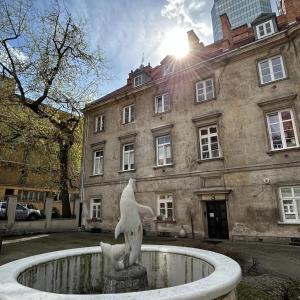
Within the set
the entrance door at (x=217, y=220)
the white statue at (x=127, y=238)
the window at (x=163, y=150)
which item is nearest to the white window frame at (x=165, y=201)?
the window at (x=163, y=150)

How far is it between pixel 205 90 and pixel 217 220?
854 cm

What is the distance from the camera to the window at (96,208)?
66.8ft

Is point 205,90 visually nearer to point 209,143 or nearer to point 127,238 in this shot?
point 209,143

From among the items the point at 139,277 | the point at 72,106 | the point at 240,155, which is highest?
the point at 72,106

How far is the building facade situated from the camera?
1308cm

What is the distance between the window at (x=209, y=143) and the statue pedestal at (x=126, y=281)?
37.8 feet

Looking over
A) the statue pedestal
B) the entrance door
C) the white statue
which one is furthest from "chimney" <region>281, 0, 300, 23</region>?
the statue pedestal

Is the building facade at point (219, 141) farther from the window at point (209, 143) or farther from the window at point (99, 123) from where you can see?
the window at point (99, 123)

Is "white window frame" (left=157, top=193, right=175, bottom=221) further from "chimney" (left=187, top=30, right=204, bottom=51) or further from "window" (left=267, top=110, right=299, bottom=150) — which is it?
"chimney" (left=187, top=30, right=204, bottom=51)

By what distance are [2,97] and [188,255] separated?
14.0 metres

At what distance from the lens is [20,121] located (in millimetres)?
16203

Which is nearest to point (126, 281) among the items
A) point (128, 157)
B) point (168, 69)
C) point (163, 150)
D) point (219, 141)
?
point (219, 141)

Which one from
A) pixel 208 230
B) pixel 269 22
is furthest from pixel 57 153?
pixel 269 22

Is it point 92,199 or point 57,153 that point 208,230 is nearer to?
point 92,199
